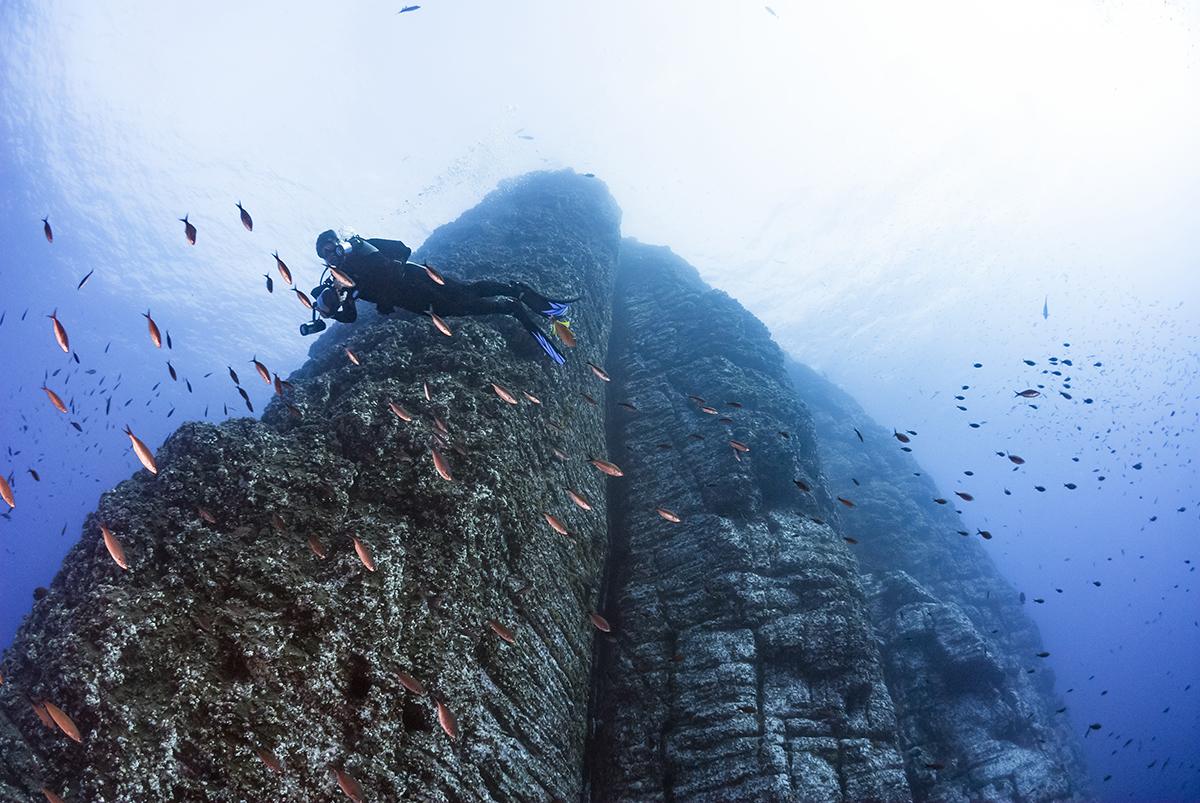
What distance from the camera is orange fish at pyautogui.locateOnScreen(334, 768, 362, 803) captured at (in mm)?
3705

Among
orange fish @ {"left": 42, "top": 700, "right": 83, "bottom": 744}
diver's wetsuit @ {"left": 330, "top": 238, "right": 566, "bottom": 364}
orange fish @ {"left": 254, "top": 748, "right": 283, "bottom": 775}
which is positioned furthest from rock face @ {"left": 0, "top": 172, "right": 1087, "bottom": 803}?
diver's wetsuit @ {"left": 330, "top": 238, "right": 566, "bottom": 364}

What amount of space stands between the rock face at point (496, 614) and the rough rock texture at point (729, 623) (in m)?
0.05

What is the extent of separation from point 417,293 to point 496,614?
548 cm

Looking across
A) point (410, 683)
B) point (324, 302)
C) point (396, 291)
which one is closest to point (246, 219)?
point (324, 302)

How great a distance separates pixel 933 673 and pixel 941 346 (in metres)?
72.9

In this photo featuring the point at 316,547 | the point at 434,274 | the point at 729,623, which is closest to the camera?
the point at 316,547

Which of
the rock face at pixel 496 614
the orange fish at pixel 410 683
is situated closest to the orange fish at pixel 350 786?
the rock face at pixel 496 614

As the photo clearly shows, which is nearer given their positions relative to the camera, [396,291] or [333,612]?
[333,612]

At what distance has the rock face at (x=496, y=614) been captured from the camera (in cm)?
408

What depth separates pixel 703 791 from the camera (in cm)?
703

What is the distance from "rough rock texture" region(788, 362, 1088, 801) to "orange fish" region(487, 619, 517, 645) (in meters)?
8.63

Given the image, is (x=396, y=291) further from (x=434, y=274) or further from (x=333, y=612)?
(x=333, y=612)

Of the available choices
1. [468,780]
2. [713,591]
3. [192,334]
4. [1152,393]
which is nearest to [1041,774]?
[713,591]

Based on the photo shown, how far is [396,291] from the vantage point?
8.13 m
